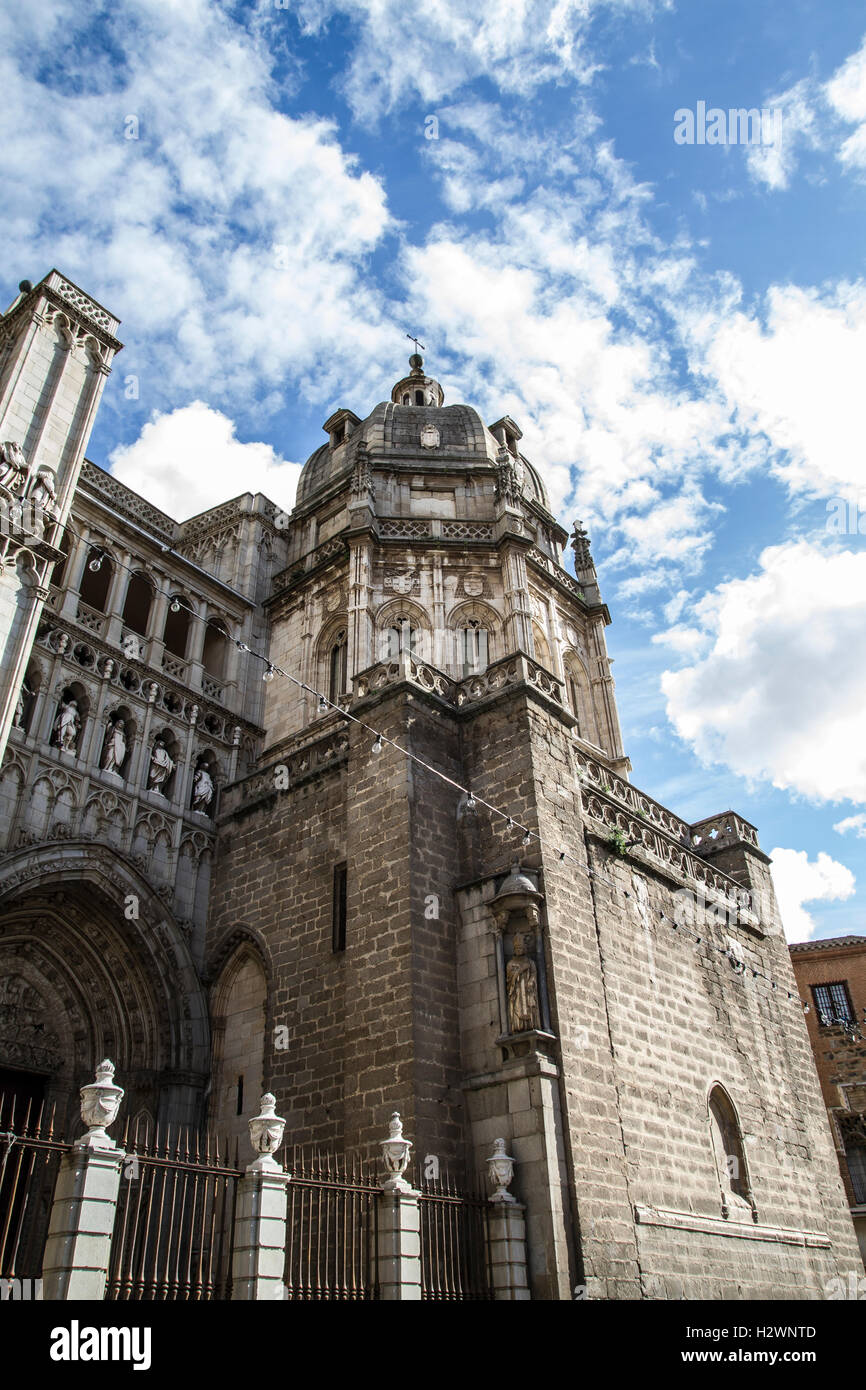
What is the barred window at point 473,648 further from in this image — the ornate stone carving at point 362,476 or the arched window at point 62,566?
the arched window at point 62,566

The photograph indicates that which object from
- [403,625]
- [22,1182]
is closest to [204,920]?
[22,1182]

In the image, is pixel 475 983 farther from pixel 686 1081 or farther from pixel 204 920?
pixel 204 920

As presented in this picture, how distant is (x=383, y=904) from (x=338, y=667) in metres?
8.76

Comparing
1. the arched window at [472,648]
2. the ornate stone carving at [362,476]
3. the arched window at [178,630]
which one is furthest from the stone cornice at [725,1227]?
the ornate stone carving at [362,476]

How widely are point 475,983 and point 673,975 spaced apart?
4.15 meters

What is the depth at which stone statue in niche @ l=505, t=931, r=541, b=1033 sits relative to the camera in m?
11.2

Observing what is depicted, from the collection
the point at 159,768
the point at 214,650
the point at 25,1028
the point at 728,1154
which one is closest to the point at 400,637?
the point at 214,650

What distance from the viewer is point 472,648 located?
20.1 metres

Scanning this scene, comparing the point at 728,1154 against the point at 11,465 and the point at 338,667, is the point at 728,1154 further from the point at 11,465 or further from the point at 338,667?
the point at 11,465

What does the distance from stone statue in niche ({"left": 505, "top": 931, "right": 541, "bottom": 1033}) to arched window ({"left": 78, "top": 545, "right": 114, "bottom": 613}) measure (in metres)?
10.5

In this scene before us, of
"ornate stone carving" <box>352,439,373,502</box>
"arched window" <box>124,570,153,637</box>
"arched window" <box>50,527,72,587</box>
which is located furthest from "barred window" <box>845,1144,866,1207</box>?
"arched window" <box>50,527,72,587</box>

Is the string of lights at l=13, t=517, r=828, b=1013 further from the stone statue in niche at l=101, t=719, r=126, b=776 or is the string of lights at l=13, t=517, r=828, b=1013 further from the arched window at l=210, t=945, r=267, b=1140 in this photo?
the arched window at l=210, t=945, r=267, b=1140
